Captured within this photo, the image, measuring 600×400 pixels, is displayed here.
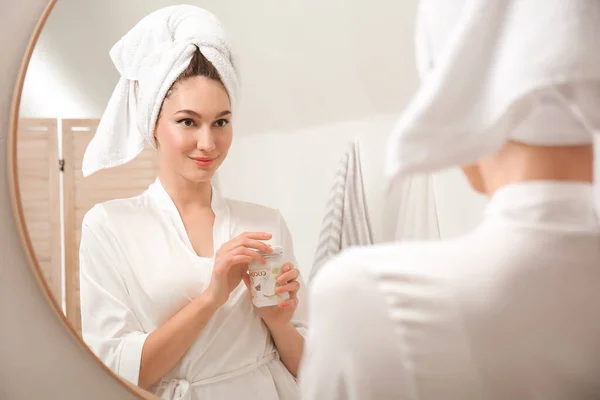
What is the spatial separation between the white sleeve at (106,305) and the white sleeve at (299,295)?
248 millimetres

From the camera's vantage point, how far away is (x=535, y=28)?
0.65 meters

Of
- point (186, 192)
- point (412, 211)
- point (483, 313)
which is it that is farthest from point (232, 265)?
point (483, 313)

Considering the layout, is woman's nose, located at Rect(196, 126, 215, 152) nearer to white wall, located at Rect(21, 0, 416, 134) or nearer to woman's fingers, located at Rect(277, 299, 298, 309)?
white wall, located at Rect(21, 0, 416, 134)

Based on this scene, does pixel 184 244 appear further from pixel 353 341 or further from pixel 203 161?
pixel 353 341

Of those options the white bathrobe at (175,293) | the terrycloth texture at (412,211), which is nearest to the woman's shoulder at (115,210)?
the white bathrobe at (175,293)

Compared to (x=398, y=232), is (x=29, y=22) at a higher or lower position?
higher

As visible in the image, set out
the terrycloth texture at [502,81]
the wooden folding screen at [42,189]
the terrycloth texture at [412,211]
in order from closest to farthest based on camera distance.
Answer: the terrycloth texture at [502,81], the terrycloth texture at [412,211], the wooden folding screen at [42,189]

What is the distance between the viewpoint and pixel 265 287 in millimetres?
915

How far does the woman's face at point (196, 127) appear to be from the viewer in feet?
3.06

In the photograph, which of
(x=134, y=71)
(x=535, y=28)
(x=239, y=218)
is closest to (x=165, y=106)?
(x=134, y=71)

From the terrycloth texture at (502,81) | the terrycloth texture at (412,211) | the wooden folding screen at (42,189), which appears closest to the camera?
the terrycloth texture at (502,81)

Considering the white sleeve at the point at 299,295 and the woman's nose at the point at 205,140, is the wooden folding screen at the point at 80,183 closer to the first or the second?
the woman's nose at the point at 205,140

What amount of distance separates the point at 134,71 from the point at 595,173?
70 cm

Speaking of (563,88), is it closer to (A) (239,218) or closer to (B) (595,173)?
(B) (595,173)
